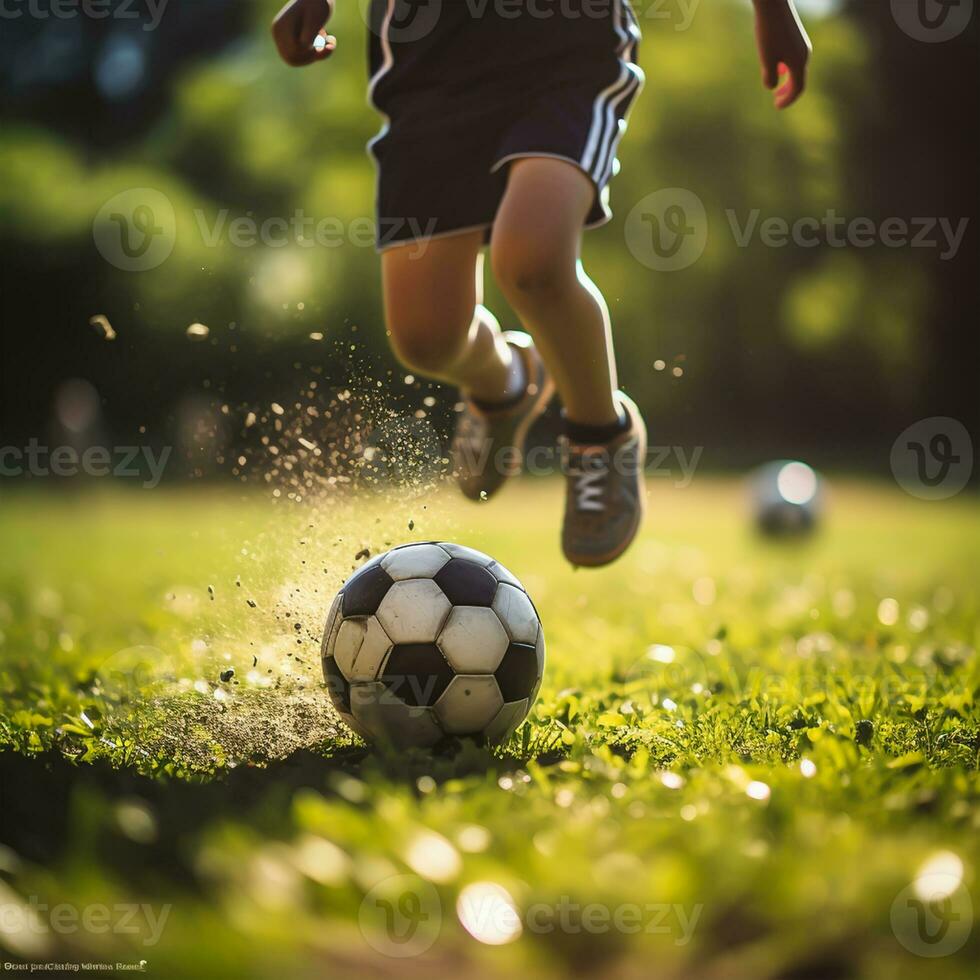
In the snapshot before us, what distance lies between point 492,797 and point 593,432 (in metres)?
1.43

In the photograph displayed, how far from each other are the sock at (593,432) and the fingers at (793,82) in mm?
923

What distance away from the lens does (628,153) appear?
17.9m

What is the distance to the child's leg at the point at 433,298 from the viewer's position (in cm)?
283

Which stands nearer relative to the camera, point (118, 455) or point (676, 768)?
point (676, 768)

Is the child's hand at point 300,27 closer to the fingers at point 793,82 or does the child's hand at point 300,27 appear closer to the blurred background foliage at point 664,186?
the fingers at point 793,82

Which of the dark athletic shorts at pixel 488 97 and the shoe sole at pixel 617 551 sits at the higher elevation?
the dark athletic shorts at pixel 488 97

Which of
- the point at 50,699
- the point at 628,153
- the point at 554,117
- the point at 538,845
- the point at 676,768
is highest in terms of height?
the point at 628,153

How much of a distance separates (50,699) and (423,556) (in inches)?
39.9

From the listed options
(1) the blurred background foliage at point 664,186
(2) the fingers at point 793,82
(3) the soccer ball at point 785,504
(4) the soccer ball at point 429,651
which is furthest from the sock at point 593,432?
(1) the blurred background foliage at point 664,186

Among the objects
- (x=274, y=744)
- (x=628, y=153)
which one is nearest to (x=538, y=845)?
(x=274, y=744)

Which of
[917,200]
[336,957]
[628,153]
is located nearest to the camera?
[336,957]

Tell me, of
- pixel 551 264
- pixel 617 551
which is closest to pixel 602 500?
pixel 617 551

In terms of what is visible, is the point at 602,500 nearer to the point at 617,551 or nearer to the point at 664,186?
the point at 617,551

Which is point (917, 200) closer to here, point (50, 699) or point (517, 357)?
point (517, 357)
